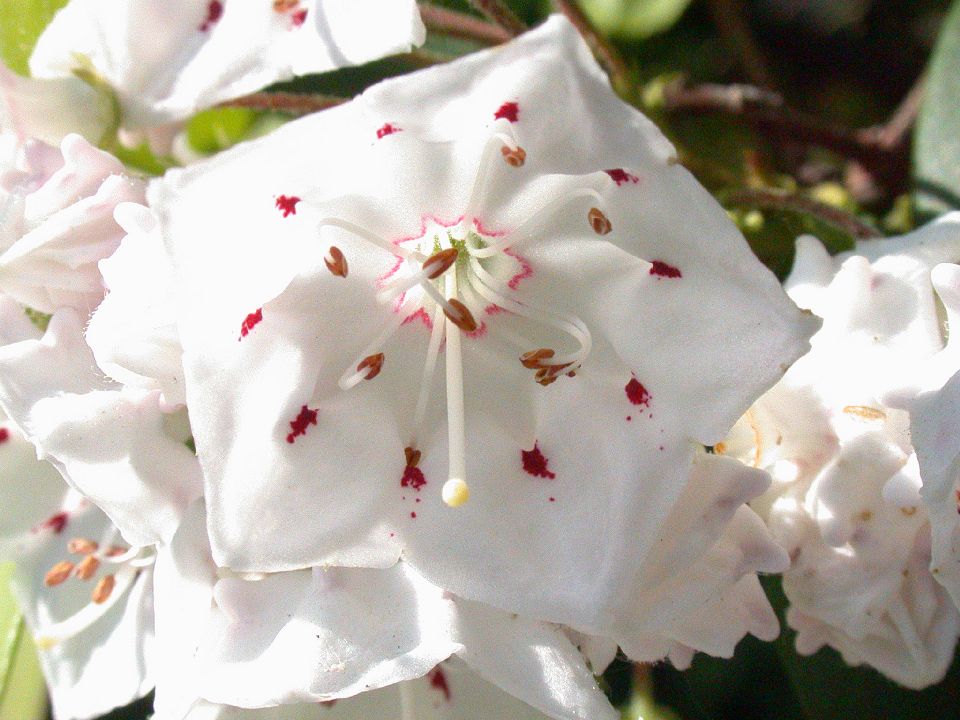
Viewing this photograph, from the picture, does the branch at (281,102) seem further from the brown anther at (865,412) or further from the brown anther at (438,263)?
the brown anther at (865,412)

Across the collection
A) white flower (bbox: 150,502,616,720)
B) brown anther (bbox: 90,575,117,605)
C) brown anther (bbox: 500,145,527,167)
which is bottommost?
brown anther (bbox: 90,575,117,605)

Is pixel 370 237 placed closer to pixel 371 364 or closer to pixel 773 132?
pixel 371 364

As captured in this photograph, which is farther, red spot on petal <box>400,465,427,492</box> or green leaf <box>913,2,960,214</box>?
green leaf <box>913,2,960,214</box>

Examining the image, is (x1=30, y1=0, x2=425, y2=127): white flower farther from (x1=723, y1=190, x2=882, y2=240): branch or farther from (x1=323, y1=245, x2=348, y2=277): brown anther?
(x1=723, y1=190, x2=882, y2=240): branch

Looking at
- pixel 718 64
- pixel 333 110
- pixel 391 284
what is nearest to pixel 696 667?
pixel 391 284

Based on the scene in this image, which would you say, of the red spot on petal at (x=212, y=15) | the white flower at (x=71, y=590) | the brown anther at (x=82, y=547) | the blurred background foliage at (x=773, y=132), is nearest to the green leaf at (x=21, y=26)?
the blurred background foliage at (x=773, y=132)

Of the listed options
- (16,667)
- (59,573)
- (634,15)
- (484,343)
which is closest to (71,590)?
(59,573)

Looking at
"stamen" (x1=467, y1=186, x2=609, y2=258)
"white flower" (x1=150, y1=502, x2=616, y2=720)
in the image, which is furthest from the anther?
"stamen" (x1=467, y1=186, x2=609, y2=258)
